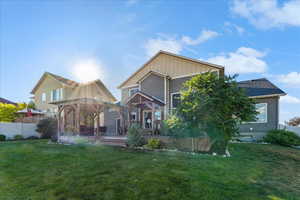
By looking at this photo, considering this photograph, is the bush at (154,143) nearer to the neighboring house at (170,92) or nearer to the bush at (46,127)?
the neighboring house at (170,92)

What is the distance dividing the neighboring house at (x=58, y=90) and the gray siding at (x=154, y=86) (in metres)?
11.5

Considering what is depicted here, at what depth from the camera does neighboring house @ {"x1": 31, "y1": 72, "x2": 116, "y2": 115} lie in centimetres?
2255

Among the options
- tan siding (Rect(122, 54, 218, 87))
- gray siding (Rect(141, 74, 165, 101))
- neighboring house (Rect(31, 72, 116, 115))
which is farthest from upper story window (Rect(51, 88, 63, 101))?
gray siding (Rect(141, 74, 165, 101))

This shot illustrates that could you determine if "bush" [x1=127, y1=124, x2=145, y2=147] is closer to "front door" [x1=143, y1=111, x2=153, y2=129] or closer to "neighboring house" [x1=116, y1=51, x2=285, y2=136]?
"neighboring house" [x1=116, y1=51, x2=285, y2=136]

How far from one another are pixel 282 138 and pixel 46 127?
19.9 m

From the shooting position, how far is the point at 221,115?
804 centimetres

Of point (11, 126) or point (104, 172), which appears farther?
point (11, 126)

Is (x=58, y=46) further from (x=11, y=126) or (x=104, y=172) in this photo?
(x=104, y=172)

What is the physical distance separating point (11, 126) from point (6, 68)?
5.58 m

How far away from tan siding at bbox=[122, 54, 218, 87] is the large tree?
400 cm

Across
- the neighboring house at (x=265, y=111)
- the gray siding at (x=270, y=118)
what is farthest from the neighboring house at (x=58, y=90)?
the gray siding at (x=270, y=118)

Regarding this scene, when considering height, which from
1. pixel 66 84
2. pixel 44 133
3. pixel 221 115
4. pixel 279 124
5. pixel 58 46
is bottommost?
pixel 44 133

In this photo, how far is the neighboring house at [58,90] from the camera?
888 inches

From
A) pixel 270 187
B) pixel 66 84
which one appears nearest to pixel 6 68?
pixel 66 84
